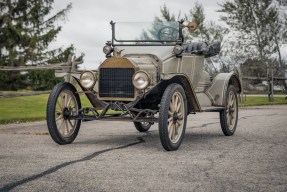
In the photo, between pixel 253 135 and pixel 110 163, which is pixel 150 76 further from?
pixel 253 135

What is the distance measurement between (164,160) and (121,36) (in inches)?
125

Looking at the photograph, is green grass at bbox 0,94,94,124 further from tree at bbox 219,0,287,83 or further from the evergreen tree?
tree at bbox 219,0,287,83

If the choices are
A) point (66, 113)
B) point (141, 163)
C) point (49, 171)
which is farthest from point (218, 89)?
point (49, 171)

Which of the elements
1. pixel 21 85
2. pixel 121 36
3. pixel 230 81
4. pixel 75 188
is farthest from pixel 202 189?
pixel 21 85

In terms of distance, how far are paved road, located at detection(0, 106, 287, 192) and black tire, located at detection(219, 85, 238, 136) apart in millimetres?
243

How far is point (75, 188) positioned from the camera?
162 inches

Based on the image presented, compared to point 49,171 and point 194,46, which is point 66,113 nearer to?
point 49,171

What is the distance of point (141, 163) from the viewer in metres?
5.39

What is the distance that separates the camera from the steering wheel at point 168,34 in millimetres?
8008

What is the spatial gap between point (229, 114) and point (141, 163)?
3.94m

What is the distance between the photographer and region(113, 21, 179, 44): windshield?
802 cm

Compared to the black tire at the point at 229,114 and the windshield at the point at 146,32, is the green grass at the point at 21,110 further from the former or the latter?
the black tire at the point at 229,114

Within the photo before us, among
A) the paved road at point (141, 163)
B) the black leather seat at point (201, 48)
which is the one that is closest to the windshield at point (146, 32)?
the black leather seat at point (201, 48)

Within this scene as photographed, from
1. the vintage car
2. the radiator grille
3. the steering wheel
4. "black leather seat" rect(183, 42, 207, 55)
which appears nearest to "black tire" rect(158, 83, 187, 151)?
the vintage car
